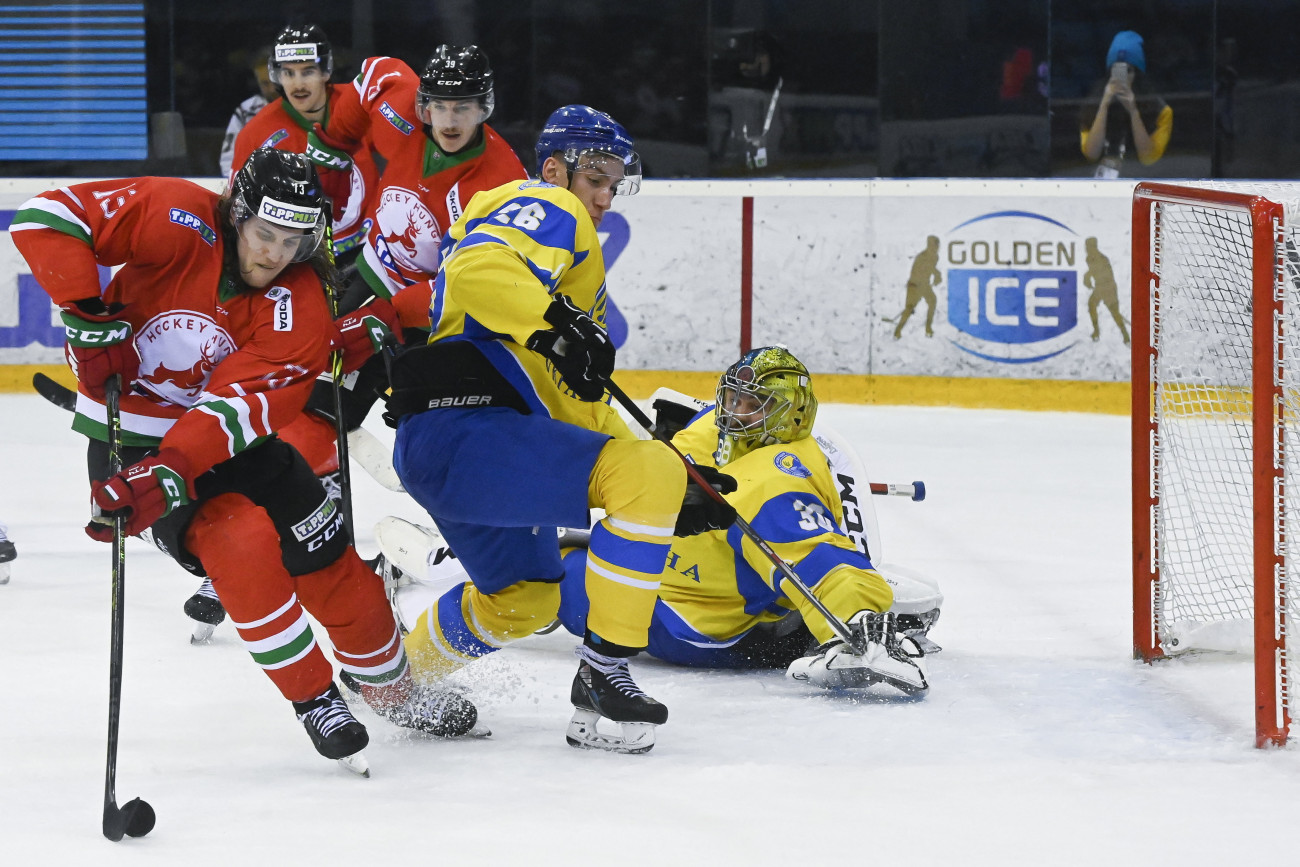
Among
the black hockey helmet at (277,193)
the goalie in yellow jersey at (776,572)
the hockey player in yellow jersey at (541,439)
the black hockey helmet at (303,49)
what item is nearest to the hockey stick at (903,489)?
the goalie in yellow jersey at (776,572)

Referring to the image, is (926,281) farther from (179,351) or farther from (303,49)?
(179,351)

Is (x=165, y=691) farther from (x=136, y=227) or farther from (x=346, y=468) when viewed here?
(x=136, y=227)

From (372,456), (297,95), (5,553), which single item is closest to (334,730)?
(5,553)

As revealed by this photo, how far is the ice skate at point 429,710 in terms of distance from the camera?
104 inches

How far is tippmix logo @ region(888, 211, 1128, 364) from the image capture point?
21.2 ft

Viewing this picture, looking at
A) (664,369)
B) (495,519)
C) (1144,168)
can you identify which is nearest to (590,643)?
(495,519)

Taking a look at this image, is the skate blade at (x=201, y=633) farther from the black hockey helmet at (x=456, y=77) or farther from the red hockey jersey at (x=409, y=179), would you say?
the black hockey helmet at (x=456, y=77)

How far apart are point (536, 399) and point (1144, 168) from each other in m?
5.19

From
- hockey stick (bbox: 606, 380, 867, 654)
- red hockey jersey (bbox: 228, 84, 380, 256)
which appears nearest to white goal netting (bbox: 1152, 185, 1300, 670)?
hockey stick (bbox: 606, 380, 867, 654)

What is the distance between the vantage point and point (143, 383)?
252 centimetres

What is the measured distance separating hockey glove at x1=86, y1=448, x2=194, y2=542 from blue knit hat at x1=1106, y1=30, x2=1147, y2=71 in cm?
579

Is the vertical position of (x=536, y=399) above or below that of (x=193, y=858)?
above

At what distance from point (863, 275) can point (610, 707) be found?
4427mm

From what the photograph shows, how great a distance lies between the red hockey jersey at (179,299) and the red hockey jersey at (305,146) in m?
1.77
